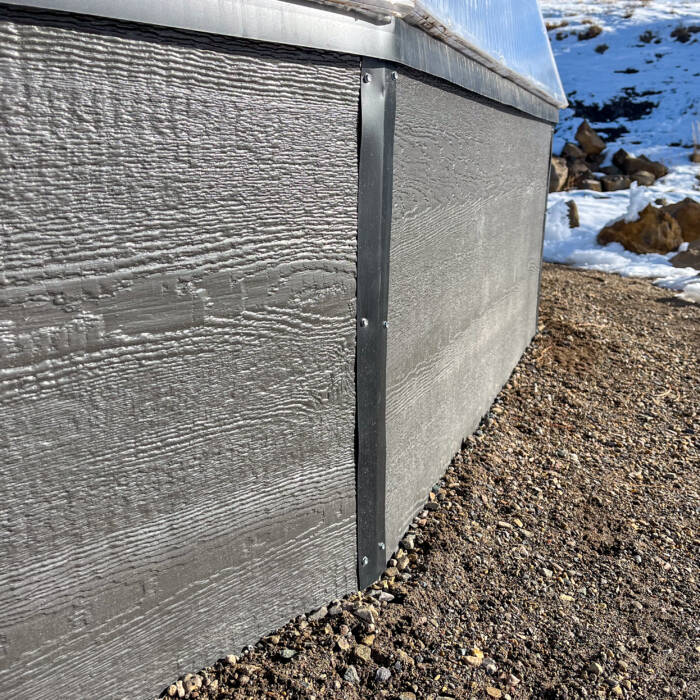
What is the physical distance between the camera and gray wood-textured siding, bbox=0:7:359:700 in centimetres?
129

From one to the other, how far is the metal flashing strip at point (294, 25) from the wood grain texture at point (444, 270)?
98mm

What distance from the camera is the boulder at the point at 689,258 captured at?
9219 millimetres

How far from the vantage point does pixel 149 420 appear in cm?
156

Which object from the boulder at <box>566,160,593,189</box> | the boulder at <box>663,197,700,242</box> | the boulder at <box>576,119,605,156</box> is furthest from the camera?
the boulder at <box>576,119,605,156</box>

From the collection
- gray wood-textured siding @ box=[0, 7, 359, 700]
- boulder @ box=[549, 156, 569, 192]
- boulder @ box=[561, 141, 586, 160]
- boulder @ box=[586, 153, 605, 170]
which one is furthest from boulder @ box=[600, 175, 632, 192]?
gray wood-textured siding @ box=[0, 7, 359, 700]

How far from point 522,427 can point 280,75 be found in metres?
2.83

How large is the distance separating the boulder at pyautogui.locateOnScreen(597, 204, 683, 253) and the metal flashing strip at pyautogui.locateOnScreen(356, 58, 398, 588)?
882 centimetres

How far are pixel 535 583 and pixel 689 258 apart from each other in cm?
829

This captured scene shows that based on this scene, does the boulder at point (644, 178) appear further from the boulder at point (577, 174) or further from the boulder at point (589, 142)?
the boulder at point (589, 142)

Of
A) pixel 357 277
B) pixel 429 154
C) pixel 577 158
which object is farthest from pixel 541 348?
pixel 577 158

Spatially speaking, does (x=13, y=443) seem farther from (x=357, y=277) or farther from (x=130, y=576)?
(x=357, y=277)

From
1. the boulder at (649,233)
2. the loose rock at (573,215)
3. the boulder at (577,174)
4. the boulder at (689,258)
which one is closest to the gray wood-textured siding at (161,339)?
the boulder at (689,258)

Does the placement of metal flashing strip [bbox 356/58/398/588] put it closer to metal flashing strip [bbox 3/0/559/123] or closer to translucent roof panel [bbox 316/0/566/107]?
metal flashing strip [bbox 3/0/559/123]

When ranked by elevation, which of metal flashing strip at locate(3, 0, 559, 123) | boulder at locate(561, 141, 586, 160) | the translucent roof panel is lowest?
boulder at locate(561, 141, 586, 160)
